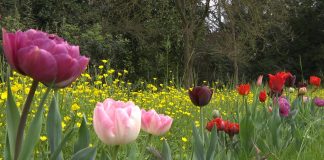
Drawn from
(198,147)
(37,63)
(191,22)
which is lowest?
(198,147)

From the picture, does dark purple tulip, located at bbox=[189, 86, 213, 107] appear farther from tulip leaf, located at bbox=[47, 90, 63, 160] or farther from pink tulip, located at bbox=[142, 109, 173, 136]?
tulip leaf, located at bbox=[47, 90, 63, 160]

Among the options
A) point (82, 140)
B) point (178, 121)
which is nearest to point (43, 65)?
point (82, 140)

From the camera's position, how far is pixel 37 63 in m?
0.79

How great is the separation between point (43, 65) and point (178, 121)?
10.8 feet

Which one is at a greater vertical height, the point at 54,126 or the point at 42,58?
the point at 42,58

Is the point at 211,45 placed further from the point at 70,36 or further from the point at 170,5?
the point at 70,36

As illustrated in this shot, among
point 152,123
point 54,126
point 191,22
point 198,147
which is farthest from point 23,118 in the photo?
point 191,22

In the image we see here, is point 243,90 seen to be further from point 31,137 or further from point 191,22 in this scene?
point 191,22

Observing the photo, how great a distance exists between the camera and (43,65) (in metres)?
0.79

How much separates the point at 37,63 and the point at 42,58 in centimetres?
1

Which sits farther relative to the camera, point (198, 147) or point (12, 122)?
point (198, 147)

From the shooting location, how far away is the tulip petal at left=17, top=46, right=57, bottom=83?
2.60 ft

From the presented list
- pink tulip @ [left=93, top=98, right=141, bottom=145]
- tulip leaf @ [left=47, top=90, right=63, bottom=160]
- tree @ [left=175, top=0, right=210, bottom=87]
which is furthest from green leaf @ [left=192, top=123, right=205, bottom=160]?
tree @ [left=175, top=0, right=210, bottom=87]

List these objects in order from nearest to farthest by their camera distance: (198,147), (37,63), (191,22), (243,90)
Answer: (37,63), (198,147), (243,90), (191,22)
